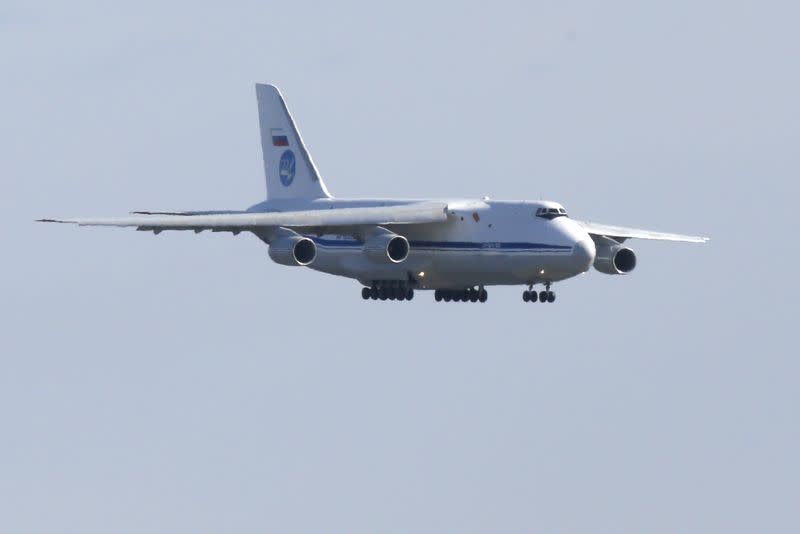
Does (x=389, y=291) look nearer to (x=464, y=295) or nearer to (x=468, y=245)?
(x=464, y=295)

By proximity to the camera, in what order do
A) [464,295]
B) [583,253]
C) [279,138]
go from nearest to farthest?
[583,253]
[464,295]
[279,138]

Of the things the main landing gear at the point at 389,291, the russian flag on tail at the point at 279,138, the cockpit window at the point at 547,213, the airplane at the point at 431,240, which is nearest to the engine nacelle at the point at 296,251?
the airplane at the point at 431,240

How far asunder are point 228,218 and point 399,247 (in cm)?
457

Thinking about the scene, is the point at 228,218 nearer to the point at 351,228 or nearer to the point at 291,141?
the point at 351,228

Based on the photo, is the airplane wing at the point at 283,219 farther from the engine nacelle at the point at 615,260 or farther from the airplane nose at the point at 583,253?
the engine nacelle at the point at 615,260

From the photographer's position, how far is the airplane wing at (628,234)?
63125 mm

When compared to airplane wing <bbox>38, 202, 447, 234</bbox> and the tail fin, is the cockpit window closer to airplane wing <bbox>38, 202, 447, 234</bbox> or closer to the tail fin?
airplane wing <bbox>38, 202, 447, 234</bbox>

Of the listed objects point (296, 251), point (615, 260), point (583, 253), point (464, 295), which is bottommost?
point (464, 295)

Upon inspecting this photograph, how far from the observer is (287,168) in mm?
67688

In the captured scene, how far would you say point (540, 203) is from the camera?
2359 inches

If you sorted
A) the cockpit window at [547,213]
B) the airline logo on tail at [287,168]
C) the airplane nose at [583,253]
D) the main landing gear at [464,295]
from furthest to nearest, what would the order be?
the airline logo on tail at [287,168] < the main landing gear at [464,295] < the cockpit window at [547,213] < the airplane nose at [583,253]

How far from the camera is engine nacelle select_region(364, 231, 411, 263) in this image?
198 ft

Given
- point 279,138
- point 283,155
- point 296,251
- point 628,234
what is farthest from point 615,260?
point 279,138

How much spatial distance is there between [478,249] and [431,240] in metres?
1.60
